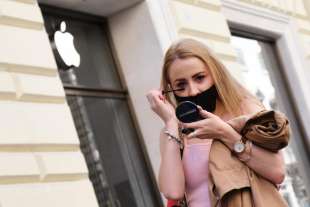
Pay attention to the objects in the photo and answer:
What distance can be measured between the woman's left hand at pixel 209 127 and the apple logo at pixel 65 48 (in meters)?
3.30

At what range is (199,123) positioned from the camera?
2900 mm

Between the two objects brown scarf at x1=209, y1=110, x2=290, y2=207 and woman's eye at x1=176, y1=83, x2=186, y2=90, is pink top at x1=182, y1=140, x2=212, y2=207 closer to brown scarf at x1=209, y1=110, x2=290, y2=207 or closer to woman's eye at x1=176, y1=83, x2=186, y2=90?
brown scarf at x1=209, y1=110, x2=290, y2=207

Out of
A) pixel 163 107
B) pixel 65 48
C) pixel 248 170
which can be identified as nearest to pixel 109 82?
pixel 65 48

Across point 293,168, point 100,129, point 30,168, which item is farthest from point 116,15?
point 293,168

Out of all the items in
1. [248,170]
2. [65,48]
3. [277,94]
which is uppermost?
[65,48]

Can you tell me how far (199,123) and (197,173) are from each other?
0.19m

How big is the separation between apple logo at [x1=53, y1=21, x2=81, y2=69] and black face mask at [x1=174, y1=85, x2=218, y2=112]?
10.5ft

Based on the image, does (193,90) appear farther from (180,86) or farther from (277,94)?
(277,94)

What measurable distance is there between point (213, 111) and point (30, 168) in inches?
80.9

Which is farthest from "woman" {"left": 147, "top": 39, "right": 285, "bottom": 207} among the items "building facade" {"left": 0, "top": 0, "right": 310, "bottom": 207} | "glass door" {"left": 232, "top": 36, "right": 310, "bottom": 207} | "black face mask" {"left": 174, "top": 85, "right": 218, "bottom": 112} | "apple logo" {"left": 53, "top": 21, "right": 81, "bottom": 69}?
"glass door" {"left": 232, "top": 36, "right": 310, "bottom": 207}

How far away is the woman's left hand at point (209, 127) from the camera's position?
2895 mm

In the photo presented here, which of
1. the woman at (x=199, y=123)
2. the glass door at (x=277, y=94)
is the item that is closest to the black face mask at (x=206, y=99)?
the woman at (x=199, y=123)

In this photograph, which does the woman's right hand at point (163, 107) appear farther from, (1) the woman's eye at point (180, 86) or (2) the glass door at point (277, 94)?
(2) the glass door at point (277, 94)

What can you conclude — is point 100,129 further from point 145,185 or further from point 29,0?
point 29,0
